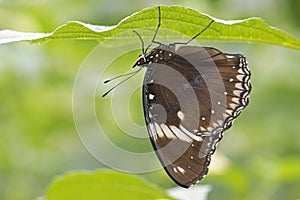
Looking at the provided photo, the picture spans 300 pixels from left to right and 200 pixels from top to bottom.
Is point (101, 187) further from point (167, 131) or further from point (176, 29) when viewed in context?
point (176, 29)

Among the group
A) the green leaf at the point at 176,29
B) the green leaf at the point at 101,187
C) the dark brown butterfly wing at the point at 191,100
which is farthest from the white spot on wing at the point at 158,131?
the green leaf at the point at 101,187

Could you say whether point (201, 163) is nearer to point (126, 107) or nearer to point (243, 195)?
point (243, 195)

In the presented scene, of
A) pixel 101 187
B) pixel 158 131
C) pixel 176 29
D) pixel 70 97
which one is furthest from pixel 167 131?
pixel 70 97

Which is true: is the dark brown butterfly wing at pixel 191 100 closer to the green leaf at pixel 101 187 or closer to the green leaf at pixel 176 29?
the green leaf at pixel 176 29

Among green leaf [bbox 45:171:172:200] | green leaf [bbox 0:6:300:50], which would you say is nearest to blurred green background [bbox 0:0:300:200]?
green leaf [bbox 45:171:172:200]

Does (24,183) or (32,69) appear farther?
(24,183)

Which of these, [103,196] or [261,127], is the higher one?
[261,127]

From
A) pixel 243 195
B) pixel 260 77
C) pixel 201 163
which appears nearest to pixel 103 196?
pixel 201 163
